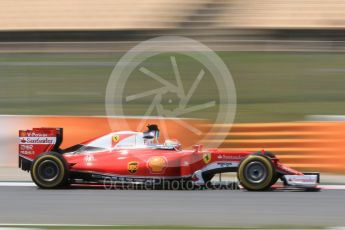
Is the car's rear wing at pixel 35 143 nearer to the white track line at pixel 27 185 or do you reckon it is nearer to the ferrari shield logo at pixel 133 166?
the white track line at pixel 27 185

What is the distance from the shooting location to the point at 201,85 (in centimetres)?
1933

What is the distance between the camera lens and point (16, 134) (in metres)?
12.3

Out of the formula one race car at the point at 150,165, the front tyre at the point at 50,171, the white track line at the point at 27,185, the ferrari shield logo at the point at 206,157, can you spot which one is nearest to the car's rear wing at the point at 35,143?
the formula one race car at the point at 150,165

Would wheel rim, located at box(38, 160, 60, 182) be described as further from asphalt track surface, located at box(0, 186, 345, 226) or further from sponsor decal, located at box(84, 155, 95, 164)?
sponsor decal, located at box(84, 155, 95, 164)

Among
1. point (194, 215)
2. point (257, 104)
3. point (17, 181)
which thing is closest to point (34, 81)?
point (257, 104)

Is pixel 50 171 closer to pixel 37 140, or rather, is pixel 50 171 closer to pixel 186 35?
pixel 37 140

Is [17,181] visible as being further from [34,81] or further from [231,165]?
[34,81]

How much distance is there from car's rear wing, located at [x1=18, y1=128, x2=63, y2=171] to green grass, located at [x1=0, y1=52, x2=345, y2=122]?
6983mm

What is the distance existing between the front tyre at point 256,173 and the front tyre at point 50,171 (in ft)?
7.20

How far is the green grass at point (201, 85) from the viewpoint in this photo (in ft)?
56.5

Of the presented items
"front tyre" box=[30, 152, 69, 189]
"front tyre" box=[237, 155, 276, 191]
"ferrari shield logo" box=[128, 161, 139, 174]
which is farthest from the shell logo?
"front tyre" box=[30, 152, 69, 189]

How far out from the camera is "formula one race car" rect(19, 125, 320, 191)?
947 cm

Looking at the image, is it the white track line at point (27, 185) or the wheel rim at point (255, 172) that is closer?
the wheel rim at point (255, 172)

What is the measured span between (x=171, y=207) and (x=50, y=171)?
215cm
